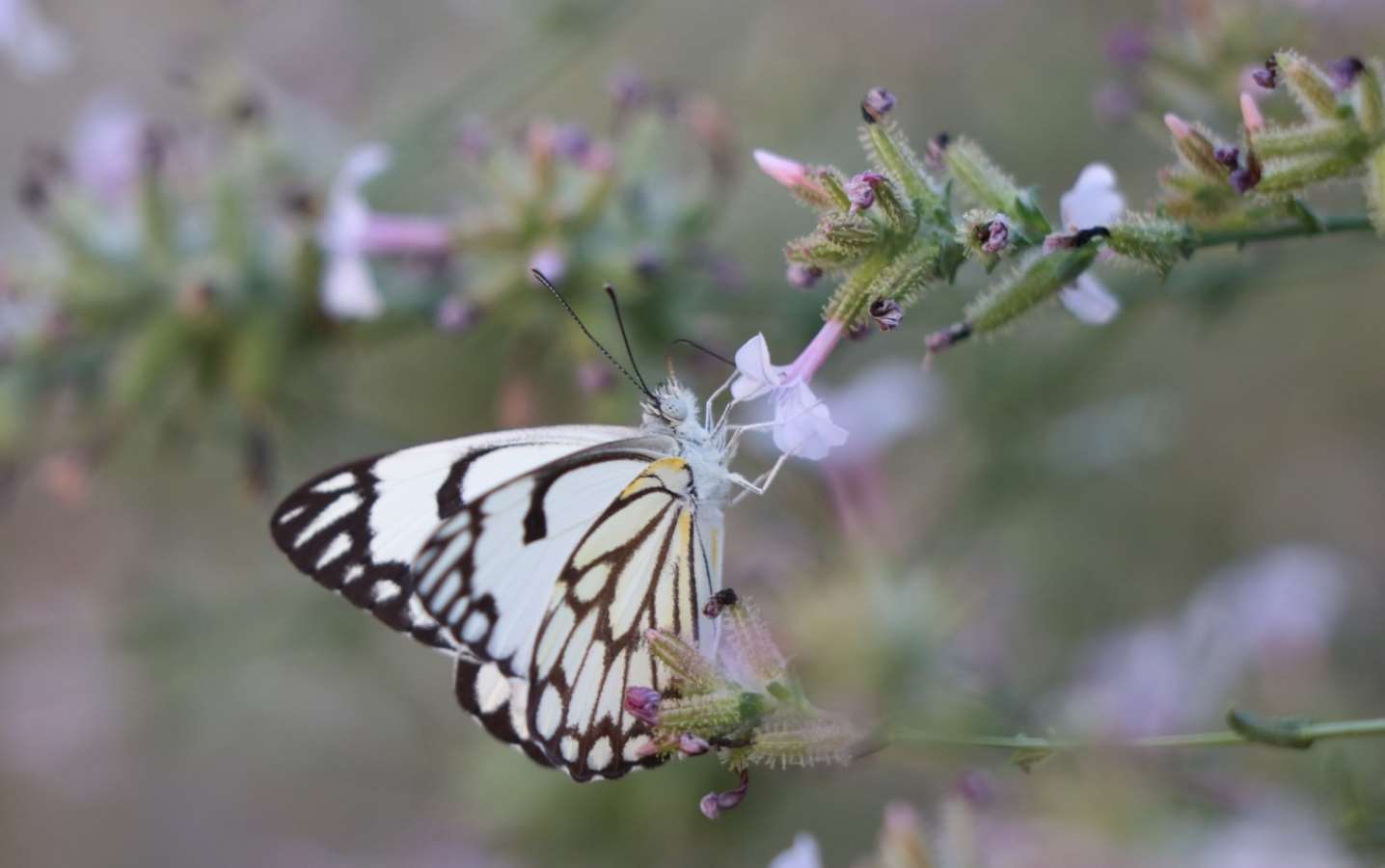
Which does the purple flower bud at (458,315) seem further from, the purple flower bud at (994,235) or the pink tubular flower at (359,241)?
the purple flower bud at (994,235)

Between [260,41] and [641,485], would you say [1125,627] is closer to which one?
[641,485]

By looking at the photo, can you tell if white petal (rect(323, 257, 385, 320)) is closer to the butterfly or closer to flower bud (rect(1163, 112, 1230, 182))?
the butterfly

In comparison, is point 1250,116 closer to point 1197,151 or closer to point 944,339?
point 1197,151

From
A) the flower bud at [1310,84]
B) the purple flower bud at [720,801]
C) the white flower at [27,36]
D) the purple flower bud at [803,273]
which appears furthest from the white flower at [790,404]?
the white flower at [27,36]

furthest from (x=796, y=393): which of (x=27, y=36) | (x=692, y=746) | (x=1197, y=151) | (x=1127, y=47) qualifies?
(x=27, y=36)

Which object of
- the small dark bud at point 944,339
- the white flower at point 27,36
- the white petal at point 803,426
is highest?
the white flower at point 27,36

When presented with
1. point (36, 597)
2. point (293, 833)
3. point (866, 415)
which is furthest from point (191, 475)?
point (866, 415)
